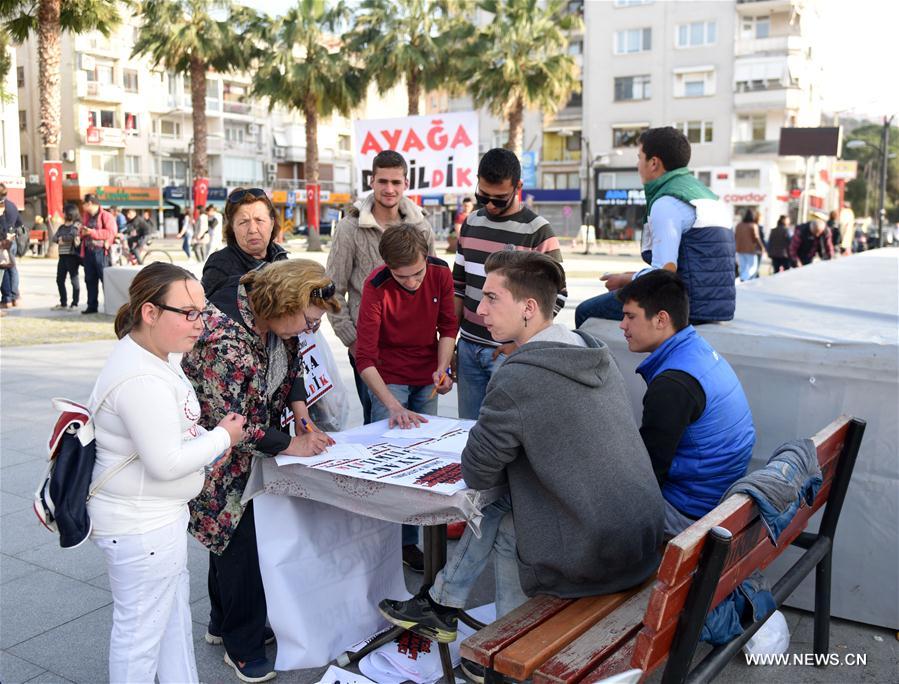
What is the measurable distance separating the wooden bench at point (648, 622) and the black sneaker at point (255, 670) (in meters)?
1.08

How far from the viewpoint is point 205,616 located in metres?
3.64

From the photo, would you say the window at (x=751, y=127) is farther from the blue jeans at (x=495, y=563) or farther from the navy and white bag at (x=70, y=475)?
the navy and white bag at (x=70, y=475)

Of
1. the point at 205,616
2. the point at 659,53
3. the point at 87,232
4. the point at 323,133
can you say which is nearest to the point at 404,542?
the point at 205,616

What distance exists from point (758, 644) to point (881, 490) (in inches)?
33.6

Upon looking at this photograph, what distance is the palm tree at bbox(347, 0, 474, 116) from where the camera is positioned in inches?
1347

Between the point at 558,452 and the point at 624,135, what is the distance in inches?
2073

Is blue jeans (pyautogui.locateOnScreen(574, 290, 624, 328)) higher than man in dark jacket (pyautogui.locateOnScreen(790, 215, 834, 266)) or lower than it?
lower

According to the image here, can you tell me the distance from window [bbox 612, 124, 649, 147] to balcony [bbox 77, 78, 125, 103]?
3247 centimetres

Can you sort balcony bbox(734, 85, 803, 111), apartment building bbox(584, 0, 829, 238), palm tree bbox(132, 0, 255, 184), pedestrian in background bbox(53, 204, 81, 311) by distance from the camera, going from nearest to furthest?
pedestrian in background bbox(53, 204, 81, 311)
palm tree bbox(132, 0, 255, 184)
balcony bbox(734, 85, 803, 111)
apartment building bbox(584, 0, 829, 238)

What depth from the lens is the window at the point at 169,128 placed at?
194 ft

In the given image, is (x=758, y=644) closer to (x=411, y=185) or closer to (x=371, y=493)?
(x=371, y=493)

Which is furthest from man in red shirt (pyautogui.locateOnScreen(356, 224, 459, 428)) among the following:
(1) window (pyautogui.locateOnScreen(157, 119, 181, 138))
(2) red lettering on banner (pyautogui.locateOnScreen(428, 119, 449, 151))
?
(1) window (pyautogui.locateOnScreen(157, 119, 181, 138))

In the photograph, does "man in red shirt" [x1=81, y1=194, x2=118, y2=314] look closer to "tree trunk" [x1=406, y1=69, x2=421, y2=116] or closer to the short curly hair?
the short curly hair

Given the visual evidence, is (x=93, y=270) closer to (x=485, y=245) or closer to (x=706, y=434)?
(x=485, y=245)
